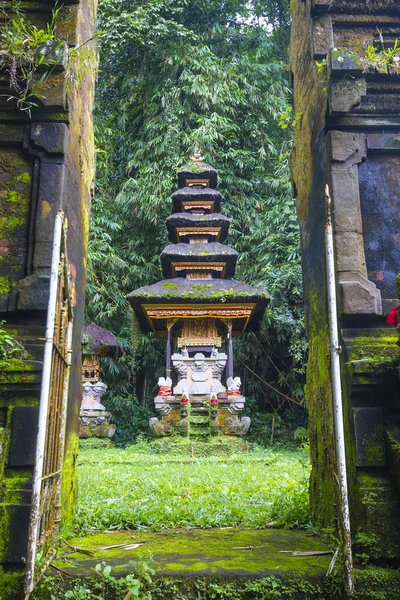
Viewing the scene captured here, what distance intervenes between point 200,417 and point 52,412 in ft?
36.9

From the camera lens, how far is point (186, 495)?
6.18 meters

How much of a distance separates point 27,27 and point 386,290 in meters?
3.36

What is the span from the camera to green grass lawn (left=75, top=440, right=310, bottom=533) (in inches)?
188

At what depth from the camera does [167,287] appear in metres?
15.2

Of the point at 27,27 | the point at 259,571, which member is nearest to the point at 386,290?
the point at 259,571

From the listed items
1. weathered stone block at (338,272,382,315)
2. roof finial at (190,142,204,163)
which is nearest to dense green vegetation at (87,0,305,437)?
roof finial at (190,142,204,163)

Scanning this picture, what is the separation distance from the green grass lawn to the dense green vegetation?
864 centimetres

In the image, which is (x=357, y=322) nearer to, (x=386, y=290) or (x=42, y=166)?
(x=386, y=290)

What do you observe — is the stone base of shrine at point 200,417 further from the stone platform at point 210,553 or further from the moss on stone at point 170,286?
the stone platform at point 210,553

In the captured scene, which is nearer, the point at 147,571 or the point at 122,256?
the point at 147,571

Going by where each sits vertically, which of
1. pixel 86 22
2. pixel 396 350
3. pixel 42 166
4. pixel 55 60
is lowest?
pixel 396 350

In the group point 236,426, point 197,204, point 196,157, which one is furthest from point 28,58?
point 196,157

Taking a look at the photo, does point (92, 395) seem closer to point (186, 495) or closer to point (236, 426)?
point (236, 426)

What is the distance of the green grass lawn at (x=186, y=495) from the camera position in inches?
188
